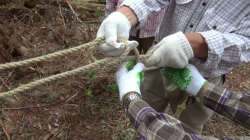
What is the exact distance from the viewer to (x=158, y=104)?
189 centimetres

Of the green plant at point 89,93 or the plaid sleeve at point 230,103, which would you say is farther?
the green plant at point 89,93

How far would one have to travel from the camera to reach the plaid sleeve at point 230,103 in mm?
1084

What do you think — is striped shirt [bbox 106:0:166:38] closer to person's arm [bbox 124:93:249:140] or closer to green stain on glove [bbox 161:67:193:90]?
green stain on glove [bbox 161:67:193:90]

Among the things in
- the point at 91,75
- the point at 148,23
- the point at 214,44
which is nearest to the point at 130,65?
the point at 214,44

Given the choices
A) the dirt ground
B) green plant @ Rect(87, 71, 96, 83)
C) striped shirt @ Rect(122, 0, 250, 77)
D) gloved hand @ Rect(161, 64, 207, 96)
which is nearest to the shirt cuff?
striped shirt @ Rect(122, 0, 250, 77)

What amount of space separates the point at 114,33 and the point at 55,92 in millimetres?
1344

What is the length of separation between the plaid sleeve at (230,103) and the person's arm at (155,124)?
0.20 meters

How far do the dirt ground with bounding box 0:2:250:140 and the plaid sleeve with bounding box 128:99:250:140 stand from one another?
3.43ft

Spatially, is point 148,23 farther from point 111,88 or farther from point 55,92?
point 55,92

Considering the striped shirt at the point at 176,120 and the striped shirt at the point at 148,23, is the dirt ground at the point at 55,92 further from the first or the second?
the striped shirt at the point at 176,120

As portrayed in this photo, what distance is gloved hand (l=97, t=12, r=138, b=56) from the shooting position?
1097 millimetres

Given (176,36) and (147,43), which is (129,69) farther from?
(147,43)

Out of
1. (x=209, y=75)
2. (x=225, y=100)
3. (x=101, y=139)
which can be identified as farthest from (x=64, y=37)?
(x=225, y=100)

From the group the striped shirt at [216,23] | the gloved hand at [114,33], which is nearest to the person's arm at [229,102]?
the striped shirt at [216,23]
